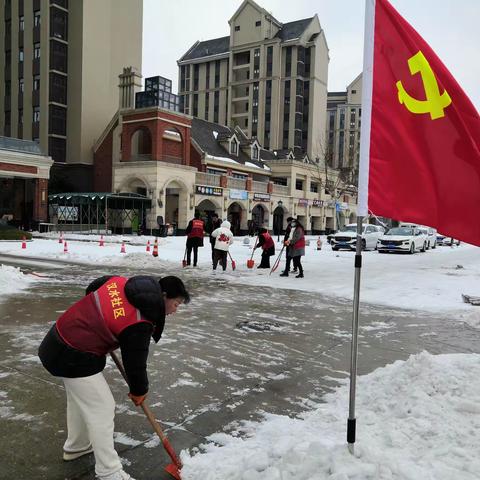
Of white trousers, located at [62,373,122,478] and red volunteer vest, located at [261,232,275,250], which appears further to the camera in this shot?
red volunteer vest, located at [261,232,275,250]

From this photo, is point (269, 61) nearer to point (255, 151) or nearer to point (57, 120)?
point (255, 151)

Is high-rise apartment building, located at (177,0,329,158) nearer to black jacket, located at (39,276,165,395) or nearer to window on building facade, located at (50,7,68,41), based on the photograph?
window on building facade, located at (50,7,68,41)

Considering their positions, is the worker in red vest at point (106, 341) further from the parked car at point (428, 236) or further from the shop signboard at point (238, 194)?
the shop signboard at point (238, 194)

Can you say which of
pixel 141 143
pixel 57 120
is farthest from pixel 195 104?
pixel 141 143

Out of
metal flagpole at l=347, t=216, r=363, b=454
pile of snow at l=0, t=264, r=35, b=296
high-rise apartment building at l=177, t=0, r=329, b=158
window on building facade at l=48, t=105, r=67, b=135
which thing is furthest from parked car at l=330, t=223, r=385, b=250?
high-rise apartment building at l=177, t=0, r=329, b=158

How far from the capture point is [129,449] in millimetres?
3555

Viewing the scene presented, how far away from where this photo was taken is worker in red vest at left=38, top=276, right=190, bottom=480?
2.72 meters

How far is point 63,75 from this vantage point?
4491cm

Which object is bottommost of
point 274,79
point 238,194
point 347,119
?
point 238,194

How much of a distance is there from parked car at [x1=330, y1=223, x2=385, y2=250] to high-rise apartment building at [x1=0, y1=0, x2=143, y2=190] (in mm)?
26446

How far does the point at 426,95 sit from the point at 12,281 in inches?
400

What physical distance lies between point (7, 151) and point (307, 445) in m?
36.3

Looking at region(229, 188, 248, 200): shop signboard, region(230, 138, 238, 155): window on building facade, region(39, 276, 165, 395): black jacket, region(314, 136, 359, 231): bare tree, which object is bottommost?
region(39, 276, 165, 395): black jacket

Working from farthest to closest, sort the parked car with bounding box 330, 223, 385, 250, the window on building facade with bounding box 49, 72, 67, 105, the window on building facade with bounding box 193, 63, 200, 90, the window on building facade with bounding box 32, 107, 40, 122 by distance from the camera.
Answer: the window on building facade with bounding box 193, 63, 200, 90 → the window on building facade with bounding box 32, 107, 40, 122 → the window on building facade with bounding box 49, 72, 67, 105 → the parked car with bounding box 330, 223, 385, 250
